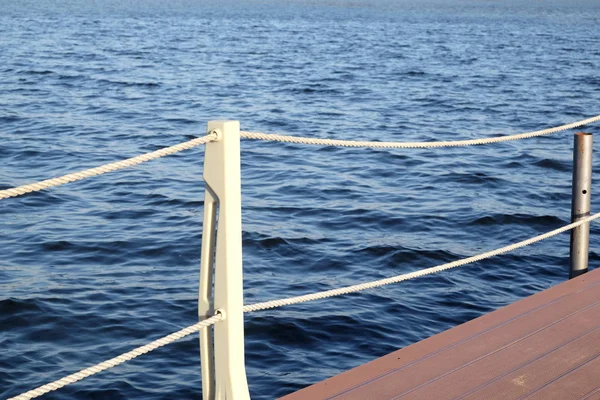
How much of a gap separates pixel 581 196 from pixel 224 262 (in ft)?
9.88

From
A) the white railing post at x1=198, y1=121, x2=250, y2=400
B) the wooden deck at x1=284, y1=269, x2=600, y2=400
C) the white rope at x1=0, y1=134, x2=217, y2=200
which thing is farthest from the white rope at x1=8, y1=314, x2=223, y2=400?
the wooden deck at x1=284, y1=269, x2=600, y2=400

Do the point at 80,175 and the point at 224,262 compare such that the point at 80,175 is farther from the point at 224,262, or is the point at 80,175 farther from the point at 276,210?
the point at 276,210

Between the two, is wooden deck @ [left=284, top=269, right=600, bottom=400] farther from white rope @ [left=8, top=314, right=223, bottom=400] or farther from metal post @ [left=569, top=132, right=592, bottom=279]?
metal post @ [left=569, top=132, right=592, bottom=279]

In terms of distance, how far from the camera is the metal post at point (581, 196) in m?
5.12

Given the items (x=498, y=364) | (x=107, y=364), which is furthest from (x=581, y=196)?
(x=107, y=364)

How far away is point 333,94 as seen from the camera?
19.9 meters

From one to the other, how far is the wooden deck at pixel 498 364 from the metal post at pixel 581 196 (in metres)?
0.94

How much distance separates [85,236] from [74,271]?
1.05 metres

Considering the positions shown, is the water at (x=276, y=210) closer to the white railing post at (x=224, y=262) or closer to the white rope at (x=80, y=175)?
the white railing post at (x=224, y=262)

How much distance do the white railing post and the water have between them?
8.94 feet

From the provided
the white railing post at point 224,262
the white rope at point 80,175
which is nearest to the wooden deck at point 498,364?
the white railing post at point 224,262

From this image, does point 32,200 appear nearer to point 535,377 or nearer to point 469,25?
point 535,377

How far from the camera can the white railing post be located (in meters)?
2.88

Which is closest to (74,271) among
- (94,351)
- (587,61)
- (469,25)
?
(94,351)
